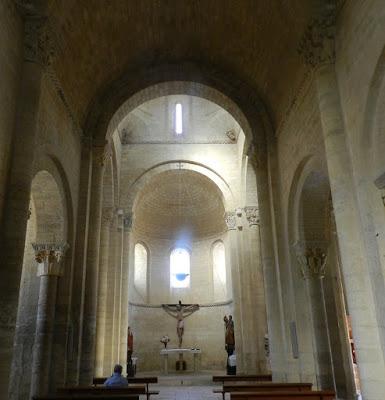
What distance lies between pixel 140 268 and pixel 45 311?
1581 centimetres

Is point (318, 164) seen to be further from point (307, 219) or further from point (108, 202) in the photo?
point (108, 202)

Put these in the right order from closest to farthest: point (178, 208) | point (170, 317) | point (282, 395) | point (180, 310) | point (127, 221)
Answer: point (282, 395) < point (127, 221) < point (180, 310) < point (170, 317) < point (178, 208)

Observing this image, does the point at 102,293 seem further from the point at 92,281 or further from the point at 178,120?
the point at 178,120

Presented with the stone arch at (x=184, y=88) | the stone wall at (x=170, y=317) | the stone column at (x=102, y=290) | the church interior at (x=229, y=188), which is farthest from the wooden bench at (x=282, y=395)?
the stone wall at (x=170, y=317)

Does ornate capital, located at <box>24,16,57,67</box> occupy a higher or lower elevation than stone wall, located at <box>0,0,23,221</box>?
higher

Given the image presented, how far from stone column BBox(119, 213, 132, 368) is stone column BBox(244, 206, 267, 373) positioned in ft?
18.7

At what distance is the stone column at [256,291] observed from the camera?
1870cm

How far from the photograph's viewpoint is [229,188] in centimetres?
2175

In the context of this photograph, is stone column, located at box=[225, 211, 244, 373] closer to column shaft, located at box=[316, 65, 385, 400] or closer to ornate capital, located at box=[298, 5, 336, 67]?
ornate capital, located at box=[298, 5, 336, 67]

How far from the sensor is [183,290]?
2725 centimetres

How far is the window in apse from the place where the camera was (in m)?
23.0

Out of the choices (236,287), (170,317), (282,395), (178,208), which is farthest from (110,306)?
(282,395)


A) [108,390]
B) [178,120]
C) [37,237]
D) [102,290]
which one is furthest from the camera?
[178,120]

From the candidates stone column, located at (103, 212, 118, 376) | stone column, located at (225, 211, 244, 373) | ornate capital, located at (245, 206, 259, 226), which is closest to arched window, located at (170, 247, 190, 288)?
stone column, located at (225, 211, 244, 373)
